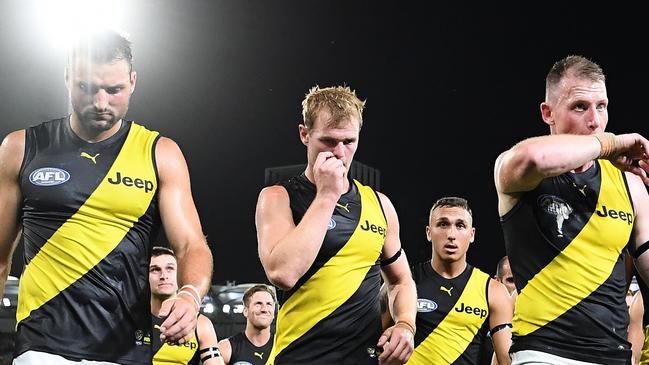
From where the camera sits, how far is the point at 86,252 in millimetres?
3471

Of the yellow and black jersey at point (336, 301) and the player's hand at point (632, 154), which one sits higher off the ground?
the player's hand at point (632, 154)

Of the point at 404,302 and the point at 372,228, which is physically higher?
the point at 372,228

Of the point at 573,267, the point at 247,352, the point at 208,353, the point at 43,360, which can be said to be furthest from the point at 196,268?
the point at 247,352

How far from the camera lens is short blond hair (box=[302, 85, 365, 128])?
410 centimetres

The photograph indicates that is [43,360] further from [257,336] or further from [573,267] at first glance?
[257,336]

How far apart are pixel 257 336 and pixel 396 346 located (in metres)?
5.24

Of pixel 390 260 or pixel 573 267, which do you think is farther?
pixel 390 260

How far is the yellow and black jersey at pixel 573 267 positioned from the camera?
3816mm

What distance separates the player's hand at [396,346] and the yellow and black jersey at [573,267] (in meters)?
0.51

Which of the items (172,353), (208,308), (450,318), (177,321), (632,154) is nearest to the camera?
(177,321)

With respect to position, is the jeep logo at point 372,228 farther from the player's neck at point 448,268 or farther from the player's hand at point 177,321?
the player's neck at point 448,268

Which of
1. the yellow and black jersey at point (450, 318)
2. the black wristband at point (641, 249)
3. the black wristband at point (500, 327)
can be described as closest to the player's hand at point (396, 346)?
the black wristband at point (641, 249)

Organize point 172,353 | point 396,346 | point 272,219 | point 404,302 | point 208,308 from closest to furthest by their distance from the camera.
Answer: point 396,346 < point 272,219 < point 404,302 < point 172,353 < point 208,308

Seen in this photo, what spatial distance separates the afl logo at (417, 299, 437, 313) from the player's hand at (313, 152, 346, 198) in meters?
2.89
